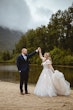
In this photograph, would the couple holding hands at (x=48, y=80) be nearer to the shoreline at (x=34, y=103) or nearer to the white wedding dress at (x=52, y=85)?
the white wedding dress at (x=52, y=85)

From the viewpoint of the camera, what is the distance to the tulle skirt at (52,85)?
15719 millimetres

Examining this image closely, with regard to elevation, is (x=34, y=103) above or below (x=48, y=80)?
below

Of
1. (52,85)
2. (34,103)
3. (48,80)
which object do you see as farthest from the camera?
(48,80)

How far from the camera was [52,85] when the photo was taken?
620 inches

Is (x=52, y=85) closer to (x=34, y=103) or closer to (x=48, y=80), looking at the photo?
(x=48, y=80)

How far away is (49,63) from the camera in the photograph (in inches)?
639

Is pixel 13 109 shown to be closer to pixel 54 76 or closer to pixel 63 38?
pixel 54 76

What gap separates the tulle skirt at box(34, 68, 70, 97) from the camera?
1572cm

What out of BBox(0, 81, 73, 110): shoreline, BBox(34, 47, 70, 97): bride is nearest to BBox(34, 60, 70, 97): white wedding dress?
BBox(34, 47, 70, 97): bride

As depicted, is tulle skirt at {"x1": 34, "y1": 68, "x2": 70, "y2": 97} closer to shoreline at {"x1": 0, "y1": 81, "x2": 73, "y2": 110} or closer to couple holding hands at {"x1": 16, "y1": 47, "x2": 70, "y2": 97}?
couple holding hands at {"x1": 16, "y1": 47, "x2": 70, "y2": 97}

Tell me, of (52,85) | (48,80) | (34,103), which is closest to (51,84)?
(52,85)

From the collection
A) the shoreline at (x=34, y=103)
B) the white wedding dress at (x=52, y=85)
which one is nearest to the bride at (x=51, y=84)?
the white wedding dress at (x=52, y=85)

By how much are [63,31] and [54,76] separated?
3307 inches

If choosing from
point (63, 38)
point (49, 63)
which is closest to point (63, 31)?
point (63, 38)
